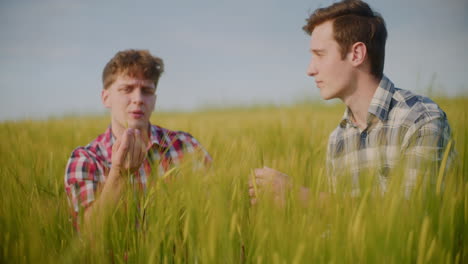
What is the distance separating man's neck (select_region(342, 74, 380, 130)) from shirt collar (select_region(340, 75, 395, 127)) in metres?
0.05

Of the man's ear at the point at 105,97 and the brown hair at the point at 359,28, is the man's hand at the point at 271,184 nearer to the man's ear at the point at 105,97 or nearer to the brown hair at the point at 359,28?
the brown hair at the point at 359,28

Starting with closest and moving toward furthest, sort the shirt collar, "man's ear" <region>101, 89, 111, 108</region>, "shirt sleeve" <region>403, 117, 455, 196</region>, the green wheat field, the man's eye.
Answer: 1. the green wheat field
2. "shirt sleeve" <region>403, 117, 455, 196</region>
3. the shirt collar
4. the man's eye
5. "man's ear" <region>101, 89, 111, 108</region>

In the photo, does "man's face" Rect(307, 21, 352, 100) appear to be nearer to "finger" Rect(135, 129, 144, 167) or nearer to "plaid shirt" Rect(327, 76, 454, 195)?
"plaid shirt" Rect(327, 76, 454, 195)

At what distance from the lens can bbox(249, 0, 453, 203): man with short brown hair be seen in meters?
1.34

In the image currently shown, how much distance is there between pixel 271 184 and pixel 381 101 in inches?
38.7

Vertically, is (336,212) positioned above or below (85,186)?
above

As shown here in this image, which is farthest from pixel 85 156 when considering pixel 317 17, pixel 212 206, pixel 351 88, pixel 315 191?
pixel 317 17

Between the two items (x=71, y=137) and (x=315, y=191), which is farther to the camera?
(x=71, y=137)

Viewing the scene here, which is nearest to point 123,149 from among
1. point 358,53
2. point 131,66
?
point 131,66

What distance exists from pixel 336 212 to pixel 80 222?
0.68 metres

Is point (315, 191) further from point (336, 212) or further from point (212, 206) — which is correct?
point (212, 206)

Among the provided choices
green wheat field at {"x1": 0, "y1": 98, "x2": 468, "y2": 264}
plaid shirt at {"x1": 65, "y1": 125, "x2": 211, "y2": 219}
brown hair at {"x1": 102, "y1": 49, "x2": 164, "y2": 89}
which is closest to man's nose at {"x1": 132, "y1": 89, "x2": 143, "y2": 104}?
brown hair at {"x1": 102, "y1": 49, "x2": 164, "y2": 89}

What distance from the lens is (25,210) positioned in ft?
3.09

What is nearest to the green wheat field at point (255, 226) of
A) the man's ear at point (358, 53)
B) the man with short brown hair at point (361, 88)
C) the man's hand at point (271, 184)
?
the man's hand at point (271, 184)
